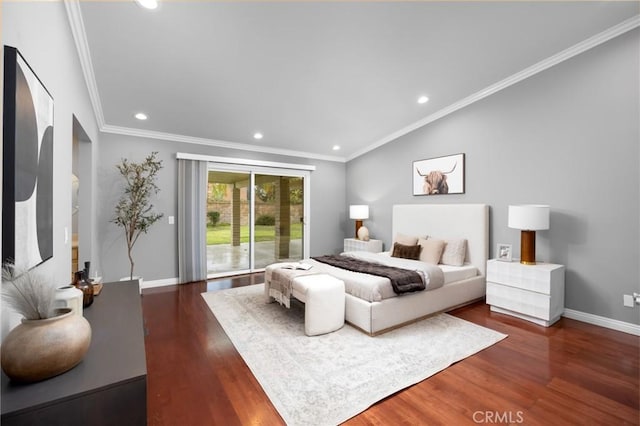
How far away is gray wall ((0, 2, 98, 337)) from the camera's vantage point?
1144mm

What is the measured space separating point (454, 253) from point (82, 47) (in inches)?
189

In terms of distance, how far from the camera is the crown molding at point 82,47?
2.09 m

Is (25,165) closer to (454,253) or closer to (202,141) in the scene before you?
(202,141)

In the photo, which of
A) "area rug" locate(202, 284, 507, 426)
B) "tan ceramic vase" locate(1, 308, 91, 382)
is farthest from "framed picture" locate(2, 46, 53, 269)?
"area rug" locate(202, 284, 507, 426)

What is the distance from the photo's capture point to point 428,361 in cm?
238

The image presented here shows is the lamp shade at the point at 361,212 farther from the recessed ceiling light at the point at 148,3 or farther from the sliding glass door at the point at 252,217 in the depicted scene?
the recessed ceiling light at the point at 148,3

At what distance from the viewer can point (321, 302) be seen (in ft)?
9.38

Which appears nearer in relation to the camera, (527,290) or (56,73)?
(56,73)

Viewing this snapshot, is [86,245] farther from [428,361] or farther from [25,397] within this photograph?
[428,361]

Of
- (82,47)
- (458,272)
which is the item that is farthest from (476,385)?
(82,47)

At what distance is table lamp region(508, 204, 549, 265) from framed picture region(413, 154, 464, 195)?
3.64ft

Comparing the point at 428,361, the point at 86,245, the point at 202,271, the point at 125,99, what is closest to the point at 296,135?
the point at 125,99

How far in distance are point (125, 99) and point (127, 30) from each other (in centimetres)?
129

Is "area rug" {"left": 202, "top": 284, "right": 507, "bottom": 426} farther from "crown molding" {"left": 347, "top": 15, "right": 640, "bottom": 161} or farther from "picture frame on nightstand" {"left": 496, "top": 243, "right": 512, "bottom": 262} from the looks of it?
"crown molding" {"left": 347, "top": 15, "right": 640, "bottom": 161}
